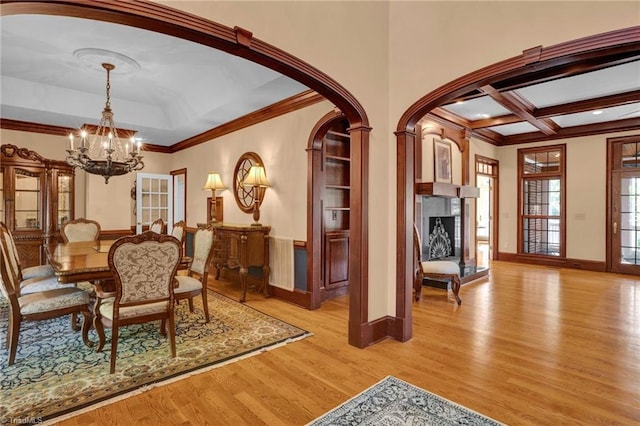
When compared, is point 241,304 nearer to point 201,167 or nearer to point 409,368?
point 409,368

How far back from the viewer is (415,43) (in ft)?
10.7

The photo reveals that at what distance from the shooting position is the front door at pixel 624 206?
6.61 m

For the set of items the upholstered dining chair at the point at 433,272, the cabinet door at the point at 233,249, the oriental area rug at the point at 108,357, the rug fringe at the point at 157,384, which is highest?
the cabinet door at the point at 233,249

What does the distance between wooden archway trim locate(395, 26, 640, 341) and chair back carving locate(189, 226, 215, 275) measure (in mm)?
2090

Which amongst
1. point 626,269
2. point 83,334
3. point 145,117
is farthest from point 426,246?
point 145,117

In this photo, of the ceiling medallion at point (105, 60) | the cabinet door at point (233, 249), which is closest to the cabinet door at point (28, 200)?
the ceiling medallion at point (105, 60)

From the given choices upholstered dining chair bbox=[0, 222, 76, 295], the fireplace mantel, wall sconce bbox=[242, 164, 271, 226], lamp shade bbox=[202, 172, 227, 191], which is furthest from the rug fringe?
lamp shade bbox=[202, 172, 227, 191]

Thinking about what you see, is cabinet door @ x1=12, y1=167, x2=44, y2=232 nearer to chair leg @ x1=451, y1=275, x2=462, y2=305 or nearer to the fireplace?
the fireplace

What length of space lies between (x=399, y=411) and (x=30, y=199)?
653 centimetres

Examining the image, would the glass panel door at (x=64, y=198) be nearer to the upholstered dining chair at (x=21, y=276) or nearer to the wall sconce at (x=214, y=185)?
the upholstered dining chair at (x=21, y=276)

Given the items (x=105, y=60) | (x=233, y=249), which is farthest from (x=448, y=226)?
(x=105, y=60)

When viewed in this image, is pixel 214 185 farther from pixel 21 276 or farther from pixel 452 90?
pixel 452 90

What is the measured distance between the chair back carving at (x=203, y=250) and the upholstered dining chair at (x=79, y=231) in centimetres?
221

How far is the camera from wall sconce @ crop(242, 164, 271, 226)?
4.93 m
